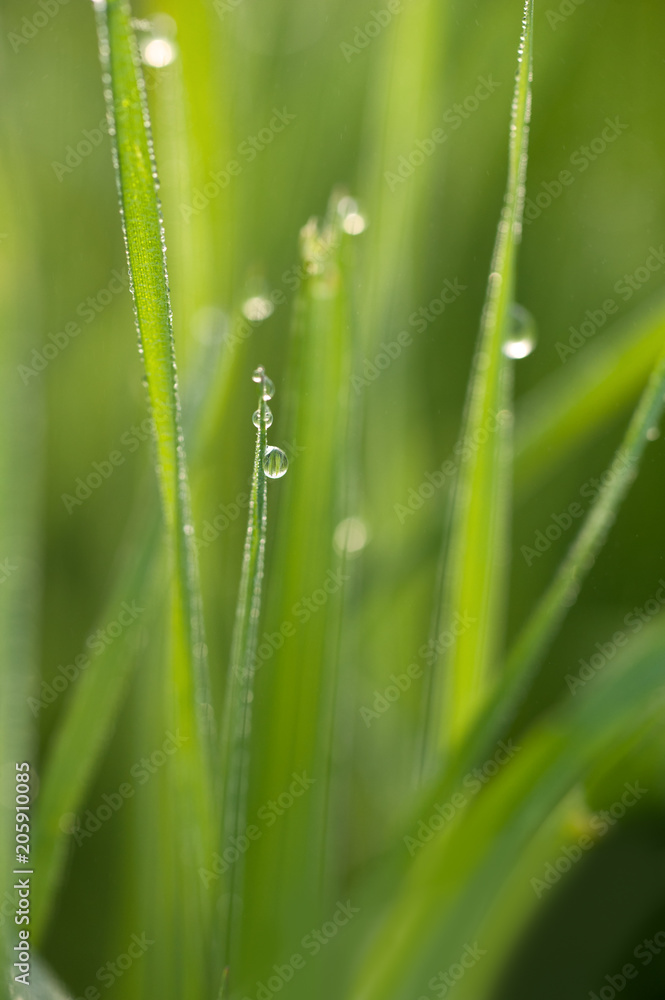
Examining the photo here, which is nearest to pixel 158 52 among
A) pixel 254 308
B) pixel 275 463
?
pixel 254 308

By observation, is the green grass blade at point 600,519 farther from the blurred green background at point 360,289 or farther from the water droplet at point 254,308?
the water droplet at point 254,308

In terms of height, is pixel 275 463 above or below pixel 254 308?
below

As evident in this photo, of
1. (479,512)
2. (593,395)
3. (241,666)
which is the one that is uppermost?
(593,395)

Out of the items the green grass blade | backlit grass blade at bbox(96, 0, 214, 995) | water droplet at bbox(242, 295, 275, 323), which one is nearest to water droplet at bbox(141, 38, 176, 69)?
water droplet at bbox(242, 295, 275, 323)

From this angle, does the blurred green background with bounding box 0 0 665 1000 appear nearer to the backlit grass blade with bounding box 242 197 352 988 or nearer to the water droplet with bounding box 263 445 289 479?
the backlit grass blade with bounding box 242 197 352 988

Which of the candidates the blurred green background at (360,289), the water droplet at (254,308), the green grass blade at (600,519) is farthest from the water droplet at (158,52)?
the green grass blade at (600,519)

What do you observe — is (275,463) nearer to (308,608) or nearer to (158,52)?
(308,608)

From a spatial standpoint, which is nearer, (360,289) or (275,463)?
(275,463)
